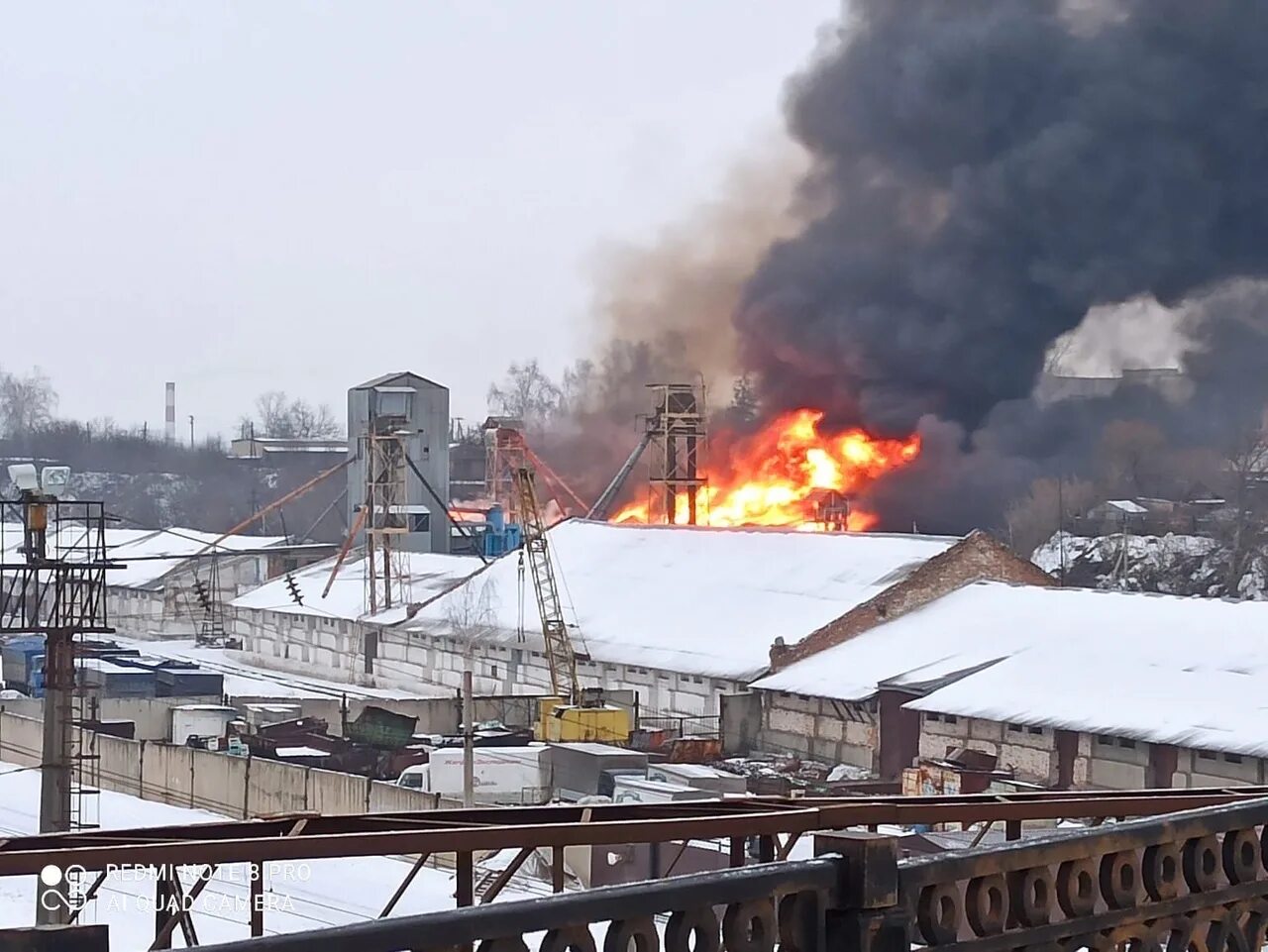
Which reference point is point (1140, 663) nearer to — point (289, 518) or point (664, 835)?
point (664, 835)

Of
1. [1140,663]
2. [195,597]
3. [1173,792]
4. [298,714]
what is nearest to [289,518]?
[195,597]

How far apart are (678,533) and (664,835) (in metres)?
38.6

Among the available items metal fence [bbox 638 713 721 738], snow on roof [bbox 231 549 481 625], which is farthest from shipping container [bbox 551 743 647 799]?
snow on roof [bbox 231 549 481 625]

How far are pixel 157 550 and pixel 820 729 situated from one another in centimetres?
4390

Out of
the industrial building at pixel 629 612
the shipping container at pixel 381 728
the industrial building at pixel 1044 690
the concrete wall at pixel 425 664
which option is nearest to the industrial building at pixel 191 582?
the concrete wall at pixel 425 664

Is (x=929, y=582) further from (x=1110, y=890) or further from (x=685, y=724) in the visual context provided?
(x=1110, y=890)

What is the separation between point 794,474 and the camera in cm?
5341

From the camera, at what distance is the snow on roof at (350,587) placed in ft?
150

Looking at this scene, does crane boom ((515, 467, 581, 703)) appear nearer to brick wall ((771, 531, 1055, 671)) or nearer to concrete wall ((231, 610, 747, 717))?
concrete wall ((231, 610, 747, 717))

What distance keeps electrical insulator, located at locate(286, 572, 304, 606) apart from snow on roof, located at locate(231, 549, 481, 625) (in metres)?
0.10

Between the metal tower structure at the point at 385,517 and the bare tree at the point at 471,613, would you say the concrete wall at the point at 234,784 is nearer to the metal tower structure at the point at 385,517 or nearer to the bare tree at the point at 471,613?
the bare tree at the point at 471,613

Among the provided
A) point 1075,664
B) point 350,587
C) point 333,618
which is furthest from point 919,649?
point 350,587

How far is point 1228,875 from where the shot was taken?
4.86m

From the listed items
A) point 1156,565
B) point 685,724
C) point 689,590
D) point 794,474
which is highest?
point 794,474
